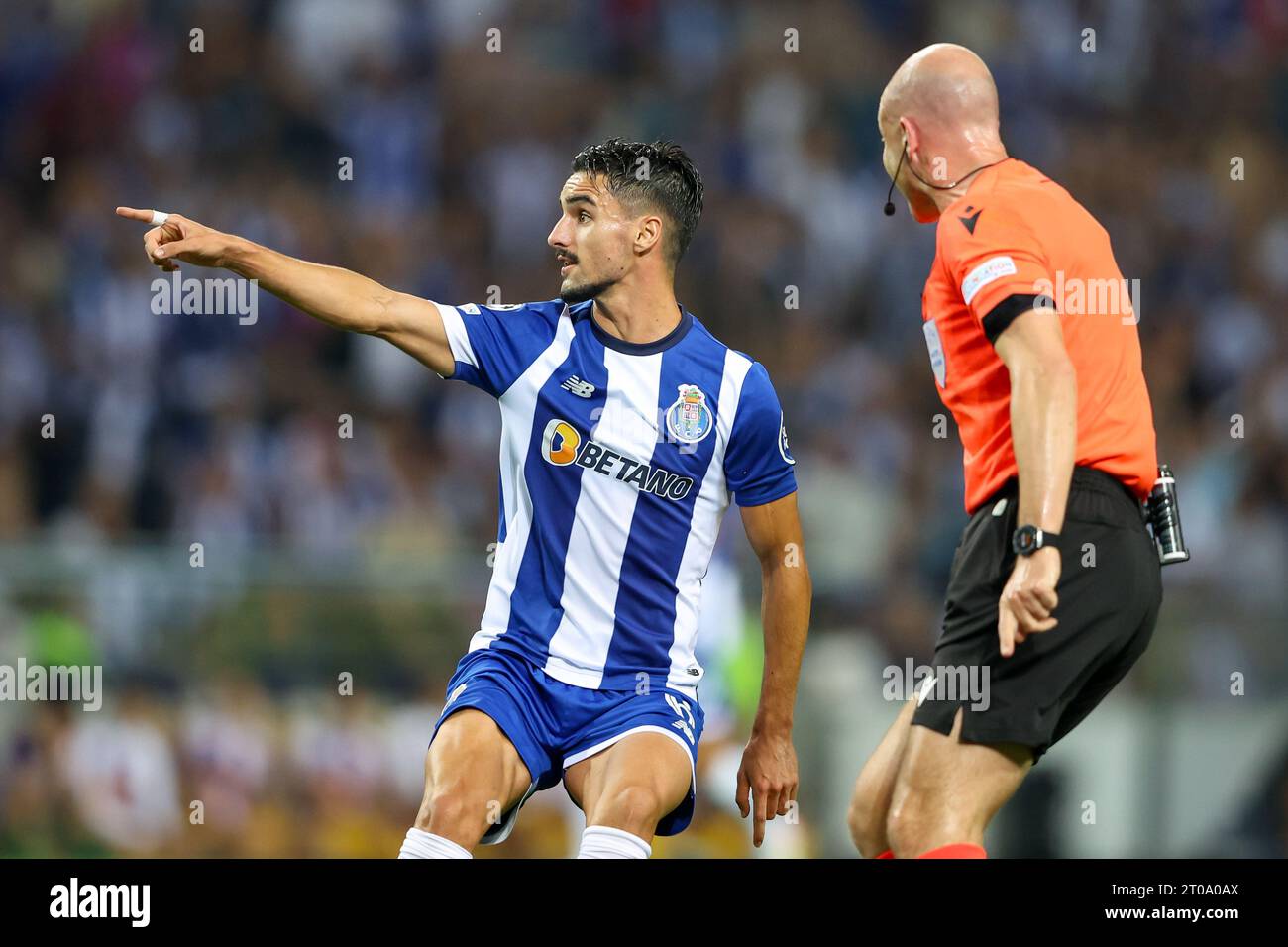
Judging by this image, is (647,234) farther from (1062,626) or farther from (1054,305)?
(1062,626)

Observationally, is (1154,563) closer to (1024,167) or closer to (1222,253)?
(1024,167)

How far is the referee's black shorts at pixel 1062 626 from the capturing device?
14.9 ft

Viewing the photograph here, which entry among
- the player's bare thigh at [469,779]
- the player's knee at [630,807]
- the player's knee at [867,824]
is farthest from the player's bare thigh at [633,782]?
the player's knee at [867,824]

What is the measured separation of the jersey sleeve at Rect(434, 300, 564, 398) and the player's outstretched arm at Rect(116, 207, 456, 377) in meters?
0.04

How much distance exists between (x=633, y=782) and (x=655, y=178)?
1.90 meters

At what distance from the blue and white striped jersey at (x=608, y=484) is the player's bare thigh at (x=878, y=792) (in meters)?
0.70

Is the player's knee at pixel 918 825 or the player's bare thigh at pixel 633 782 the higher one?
the player's bare thigh at pixel 633 782

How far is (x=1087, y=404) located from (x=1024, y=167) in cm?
72

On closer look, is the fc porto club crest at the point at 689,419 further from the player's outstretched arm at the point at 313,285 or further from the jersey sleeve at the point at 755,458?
the player's outstretched arm at the point at 313,285

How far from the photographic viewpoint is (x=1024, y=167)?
4918mm

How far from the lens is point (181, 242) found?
15.8 feet

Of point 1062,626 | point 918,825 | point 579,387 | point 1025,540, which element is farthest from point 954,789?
point 579,387
